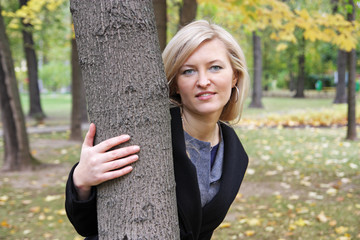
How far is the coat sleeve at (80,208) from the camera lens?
1557mm

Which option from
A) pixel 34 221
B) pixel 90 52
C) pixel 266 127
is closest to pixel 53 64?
pixel 266 127

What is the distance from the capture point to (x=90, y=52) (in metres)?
1.37

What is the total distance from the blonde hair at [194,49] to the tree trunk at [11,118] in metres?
5.32

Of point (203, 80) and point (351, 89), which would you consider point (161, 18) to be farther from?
point (351, 89)

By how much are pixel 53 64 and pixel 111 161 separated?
5266 cm

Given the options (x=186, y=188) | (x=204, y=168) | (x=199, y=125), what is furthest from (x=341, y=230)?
(x=186, y=188)

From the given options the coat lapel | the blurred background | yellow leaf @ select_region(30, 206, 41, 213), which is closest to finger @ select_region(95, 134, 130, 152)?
the coat lapel

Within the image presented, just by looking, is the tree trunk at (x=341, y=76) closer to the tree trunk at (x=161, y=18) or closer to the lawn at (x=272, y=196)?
the lawn at (x=272, y=196)

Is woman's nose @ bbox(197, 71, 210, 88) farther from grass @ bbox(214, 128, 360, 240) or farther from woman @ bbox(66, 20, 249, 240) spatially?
grass @ bbox(214, 128, 360, 240)

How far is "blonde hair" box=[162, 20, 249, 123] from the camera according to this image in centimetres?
173

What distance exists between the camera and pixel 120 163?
53.0 inches

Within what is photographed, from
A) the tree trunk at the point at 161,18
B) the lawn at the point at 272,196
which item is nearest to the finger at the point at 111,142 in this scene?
the lawn at the point at 272,196

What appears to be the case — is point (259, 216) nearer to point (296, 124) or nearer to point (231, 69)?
point (231, 69)

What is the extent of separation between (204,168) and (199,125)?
0.24 metres
